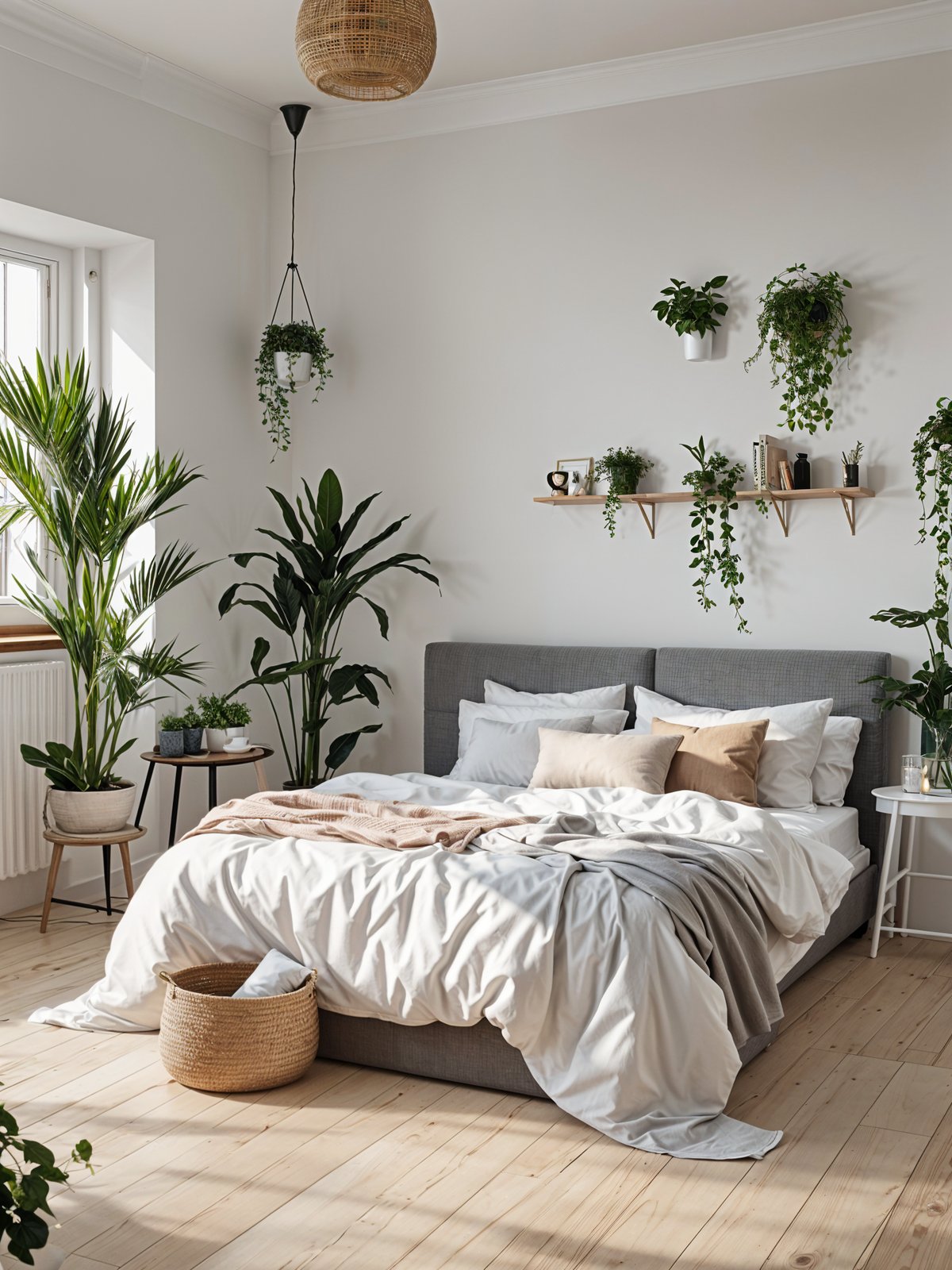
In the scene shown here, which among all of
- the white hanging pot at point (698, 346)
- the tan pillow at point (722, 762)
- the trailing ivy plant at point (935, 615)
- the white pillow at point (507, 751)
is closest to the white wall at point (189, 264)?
the white pillow at point (507, 751)

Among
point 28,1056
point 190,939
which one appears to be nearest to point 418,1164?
point 190,939

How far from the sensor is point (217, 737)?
16.8 feet

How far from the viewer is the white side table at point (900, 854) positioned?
14.2ft

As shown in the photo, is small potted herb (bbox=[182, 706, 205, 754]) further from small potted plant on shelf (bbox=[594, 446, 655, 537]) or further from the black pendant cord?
the black pendant cord

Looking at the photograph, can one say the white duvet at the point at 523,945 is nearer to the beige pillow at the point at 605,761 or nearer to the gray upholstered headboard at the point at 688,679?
the beige pillow at the point at 605,761

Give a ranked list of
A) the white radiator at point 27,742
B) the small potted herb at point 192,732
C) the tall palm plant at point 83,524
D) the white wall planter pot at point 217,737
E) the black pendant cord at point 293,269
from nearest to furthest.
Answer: the tall palm plant at point 83,524, the white radiator at point 27,742, the small potted herb at point 192,732, the white wall planter pot at point 217,737, the black pendant cord at point 293,269

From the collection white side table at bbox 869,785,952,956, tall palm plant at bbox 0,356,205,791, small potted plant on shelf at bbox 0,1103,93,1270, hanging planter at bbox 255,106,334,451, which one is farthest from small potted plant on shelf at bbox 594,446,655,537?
small potted plant on shelf at bbox 0,1103,93,1270

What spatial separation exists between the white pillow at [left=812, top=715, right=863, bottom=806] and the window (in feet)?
10.4

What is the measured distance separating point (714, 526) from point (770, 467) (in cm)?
38

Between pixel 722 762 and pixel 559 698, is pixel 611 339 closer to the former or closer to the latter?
pixel 559 698

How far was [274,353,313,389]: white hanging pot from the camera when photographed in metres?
5.64

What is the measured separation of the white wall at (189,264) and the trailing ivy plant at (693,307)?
1991 millimetres

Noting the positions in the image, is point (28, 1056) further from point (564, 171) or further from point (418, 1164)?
point (564, 171)

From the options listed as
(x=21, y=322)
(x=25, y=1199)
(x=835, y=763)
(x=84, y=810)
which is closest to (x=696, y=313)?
(x=835, y=763)
